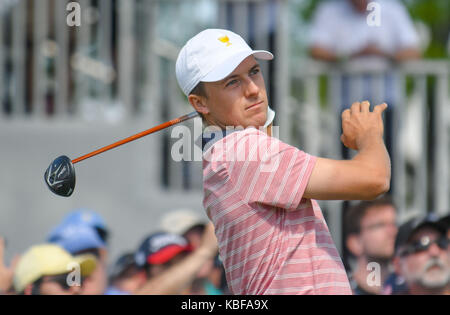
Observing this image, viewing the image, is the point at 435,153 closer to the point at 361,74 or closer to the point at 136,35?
the point at 361,74

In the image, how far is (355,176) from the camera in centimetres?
218

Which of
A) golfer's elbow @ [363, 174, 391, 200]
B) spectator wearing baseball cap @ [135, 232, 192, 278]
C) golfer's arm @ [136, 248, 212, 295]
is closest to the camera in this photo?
golfer's elbow @ [363, 174, 391, 200]

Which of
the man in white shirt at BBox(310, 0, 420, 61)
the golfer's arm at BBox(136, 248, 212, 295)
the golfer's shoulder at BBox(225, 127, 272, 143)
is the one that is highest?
the man in white shirt at BBox(310, 0, 420, 61)

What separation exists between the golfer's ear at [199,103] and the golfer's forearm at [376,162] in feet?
1.82

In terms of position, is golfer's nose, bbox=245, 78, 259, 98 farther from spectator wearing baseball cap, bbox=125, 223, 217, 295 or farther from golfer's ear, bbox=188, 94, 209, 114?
spectator wearing baseball cap, bbox=125, 223, 217, 295

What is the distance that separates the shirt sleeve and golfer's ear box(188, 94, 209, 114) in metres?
0.25

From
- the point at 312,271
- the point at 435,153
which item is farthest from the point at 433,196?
the point at 312,271

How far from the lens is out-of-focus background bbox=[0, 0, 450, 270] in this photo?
5.16 metres

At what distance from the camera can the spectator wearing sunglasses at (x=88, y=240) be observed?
13.4ft

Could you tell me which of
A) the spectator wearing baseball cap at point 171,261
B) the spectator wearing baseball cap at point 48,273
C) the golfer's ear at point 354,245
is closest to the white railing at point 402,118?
the golfer's ear at point 354,245

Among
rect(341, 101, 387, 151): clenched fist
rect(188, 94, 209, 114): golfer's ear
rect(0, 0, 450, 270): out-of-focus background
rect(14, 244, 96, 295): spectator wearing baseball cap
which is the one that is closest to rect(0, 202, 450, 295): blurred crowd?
rect(14, 244, 96, 295): spectator wearing baseball cap

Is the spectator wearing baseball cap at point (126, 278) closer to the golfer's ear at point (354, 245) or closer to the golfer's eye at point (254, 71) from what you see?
the golfer's ear at point (354, 245)

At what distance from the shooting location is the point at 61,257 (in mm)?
3928

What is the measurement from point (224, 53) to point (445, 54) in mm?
13368
